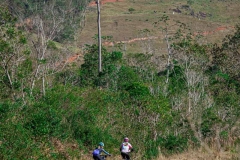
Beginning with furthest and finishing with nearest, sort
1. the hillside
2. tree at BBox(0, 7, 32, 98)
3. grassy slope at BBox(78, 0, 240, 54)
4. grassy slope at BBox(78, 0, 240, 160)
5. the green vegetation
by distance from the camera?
1. the hillside
2. grassy slope at BBox(78, 0, 240, 54)
3. grassy slope at BBox(78, 0, 240, 160)
4. tree at BBox(0, 7, 32, 98)
5. the green vegetation

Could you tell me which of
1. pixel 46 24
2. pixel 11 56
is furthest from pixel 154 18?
pixel 11 56

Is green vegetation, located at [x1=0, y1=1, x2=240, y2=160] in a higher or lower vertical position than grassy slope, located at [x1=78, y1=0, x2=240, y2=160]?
higher

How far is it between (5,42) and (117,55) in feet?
36.3

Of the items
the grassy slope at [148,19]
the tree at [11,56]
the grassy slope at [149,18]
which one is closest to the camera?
the tree at [11,56]

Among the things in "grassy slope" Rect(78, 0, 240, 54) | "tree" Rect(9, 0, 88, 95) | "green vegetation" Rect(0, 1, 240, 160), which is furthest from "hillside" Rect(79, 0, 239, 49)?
"green vegetation" Rect(0, 1, 240, 160)

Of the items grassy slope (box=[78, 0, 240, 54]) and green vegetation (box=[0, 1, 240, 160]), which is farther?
grassy slope (box=[78, 0, 240, 54])

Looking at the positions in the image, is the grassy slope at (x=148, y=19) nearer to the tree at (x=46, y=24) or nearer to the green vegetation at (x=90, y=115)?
the tree at (x=46, y=24)

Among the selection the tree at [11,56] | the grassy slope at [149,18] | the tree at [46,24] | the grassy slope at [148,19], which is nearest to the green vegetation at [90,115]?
the tree at [11,56]

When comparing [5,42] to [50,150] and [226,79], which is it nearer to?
[50,150]

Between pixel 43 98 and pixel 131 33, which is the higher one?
pixel 43 98

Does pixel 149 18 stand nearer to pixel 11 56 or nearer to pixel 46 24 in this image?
pixel 46 24

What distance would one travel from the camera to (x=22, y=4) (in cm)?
4300

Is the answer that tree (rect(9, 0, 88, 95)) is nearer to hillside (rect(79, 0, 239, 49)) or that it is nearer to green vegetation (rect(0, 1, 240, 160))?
green vegetation (rect(0, 1, 240, 160))

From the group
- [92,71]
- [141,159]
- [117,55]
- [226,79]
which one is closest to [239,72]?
[226,79]
